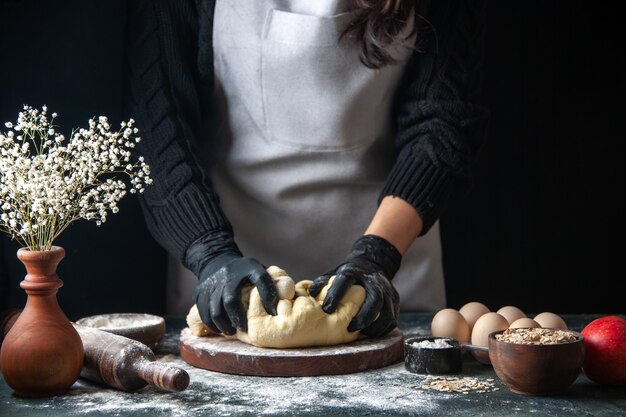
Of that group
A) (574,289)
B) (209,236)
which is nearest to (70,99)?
(209,236)

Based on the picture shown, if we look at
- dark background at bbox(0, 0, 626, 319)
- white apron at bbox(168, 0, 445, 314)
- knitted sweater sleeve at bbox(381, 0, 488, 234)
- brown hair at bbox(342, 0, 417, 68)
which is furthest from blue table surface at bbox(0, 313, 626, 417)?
dark background at bbox(0, 0, 626, 319)

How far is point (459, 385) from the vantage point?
4.91 feet

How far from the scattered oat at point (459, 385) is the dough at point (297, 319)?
0.69 ft

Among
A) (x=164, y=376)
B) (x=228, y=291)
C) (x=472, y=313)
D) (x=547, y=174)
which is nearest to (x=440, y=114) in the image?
(x=472, y=313)

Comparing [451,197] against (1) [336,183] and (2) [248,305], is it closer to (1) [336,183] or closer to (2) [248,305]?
(1) [336,183]

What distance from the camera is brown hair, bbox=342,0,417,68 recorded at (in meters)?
1.96

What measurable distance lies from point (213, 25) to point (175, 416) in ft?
3.53

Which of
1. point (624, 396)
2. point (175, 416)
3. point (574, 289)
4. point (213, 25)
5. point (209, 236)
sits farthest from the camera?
point (574, 289)

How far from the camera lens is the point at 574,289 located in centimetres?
320

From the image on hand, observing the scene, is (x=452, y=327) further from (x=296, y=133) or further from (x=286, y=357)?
(x=296, y=133)

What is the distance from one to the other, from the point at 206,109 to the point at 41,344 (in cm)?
94

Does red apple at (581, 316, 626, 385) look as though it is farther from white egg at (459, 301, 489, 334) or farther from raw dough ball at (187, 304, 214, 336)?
raw dough ball at (187, 304, 214, 336)

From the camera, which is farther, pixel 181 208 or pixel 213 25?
pixel 213 25

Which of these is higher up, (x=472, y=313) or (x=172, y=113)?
(x=172, y=113)
